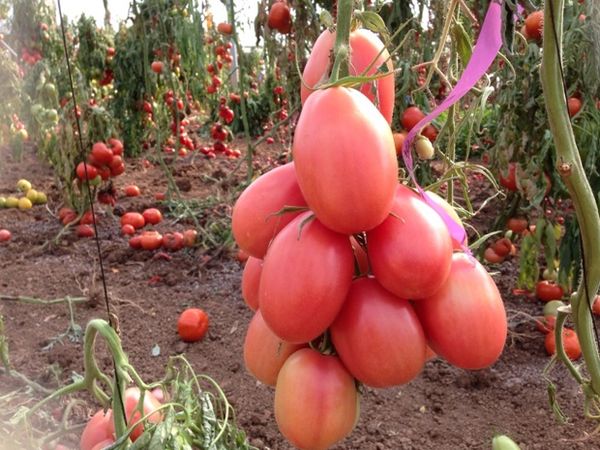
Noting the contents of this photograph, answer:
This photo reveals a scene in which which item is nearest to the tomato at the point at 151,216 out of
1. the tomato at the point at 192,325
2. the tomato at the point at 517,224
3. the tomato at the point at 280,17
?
the tomato at the point at 192,325

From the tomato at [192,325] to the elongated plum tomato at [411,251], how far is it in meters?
2.00

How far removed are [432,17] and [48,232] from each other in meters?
2.50

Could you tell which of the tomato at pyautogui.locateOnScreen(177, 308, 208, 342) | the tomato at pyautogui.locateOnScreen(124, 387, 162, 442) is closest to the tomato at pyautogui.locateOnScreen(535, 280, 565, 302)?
the tomato at pyautogui.locateOnScreen(177, 308, 208, 342)

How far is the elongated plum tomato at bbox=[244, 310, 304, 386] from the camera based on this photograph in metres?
0.57

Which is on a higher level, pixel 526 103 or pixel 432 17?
pixel 432 17

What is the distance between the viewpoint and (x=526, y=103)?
2.16 metres

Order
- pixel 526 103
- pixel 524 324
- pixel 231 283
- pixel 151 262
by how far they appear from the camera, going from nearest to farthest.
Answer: pixel 526 103
pixel 524 324
pixel 231 283
pixel 151 262

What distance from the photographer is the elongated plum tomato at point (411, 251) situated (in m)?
0.48

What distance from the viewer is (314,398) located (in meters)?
0.53

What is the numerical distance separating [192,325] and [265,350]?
6.26ft

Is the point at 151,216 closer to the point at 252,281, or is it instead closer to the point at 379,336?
the point at 252,281

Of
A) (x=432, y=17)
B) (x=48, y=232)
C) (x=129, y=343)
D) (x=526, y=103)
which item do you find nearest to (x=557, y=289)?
(x=526, y=103)

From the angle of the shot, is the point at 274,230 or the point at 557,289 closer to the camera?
the point at 274,230

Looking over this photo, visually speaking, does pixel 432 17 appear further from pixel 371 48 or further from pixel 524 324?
pixel 371 48
